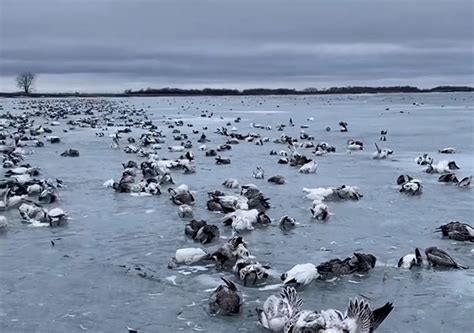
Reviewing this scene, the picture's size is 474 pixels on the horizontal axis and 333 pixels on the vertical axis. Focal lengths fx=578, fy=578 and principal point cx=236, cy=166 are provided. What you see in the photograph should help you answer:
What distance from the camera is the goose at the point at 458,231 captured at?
903 centimetres

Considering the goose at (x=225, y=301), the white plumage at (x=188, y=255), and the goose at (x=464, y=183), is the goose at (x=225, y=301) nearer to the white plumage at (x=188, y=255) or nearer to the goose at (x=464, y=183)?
the white plumage at (x=188, y=255)

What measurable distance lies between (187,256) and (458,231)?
14.2 feet

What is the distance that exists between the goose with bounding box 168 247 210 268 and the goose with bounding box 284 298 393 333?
2498 mm

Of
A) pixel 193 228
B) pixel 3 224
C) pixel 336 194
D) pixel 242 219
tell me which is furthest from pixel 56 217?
pixel 336 194

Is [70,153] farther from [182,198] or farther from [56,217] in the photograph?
[56,217]

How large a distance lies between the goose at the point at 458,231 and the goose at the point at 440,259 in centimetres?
127

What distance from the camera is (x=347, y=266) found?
7512mm

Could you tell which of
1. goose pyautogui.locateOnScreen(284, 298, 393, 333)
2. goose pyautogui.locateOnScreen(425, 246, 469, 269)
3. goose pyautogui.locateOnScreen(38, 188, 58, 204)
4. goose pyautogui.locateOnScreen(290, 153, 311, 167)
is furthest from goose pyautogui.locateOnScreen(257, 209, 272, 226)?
goose pyautogui.locateOnScreen(290, 153, 311, 167)

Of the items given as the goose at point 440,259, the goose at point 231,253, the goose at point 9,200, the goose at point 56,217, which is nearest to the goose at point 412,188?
the goose at point 440,259

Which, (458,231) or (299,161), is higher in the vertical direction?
(299,161)

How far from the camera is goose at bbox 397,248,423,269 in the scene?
7701mm

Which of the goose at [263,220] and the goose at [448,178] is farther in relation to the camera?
the goose at [448,178]

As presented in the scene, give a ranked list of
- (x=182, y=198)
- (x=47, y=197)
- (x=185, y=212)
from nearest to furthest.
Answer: (x=185, y=212), (x=182, y=198), (x=47, y=197)

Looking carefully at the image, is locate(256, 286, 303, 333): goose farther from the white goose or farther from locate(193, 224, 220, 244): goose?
the white goose
